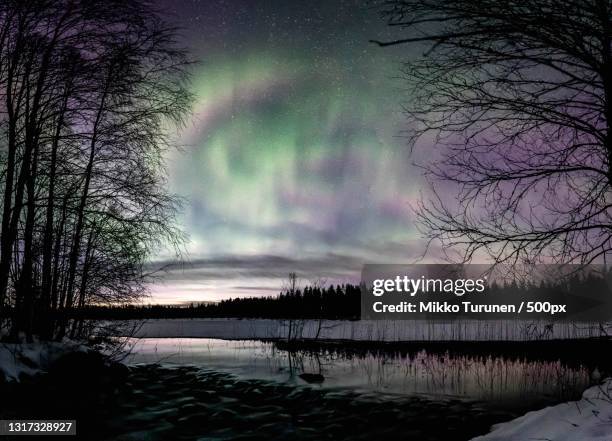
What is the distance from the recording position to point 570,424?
593 centimetres

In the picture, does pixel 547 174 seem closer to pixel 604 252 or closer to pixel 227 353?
pixel 604 252

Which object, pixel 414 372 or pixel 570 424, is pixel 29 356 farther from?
pixel 414 372

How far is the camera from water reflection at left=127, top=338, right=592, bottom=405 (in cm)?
1400

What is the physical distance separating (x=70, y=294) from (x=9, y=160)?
4933 millimetres

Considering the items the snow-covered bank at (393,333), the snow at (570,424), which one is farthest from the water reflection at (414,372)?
the snow at (570,424)

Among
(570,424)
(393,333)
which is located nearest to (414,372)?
(570,424)

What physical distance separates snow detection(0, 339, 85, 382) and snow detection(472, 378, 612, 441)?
10.1 metres

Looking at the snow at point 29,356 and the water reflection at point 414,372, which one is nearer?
the snow at point 29,356

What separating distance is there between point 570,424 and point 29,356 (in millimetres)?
11740

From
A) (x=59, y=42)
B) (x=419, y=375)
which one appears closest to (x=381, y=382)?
(x=419, y=375)

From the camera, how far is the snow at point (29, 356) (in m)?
10.3

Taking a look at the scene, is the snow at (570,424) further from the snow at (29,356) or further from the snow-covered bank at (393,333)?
the snow-covered bank at (393,333)

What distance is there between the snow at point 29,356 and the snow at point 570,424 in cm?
1011

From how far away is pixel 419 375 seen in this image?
1697 cm
